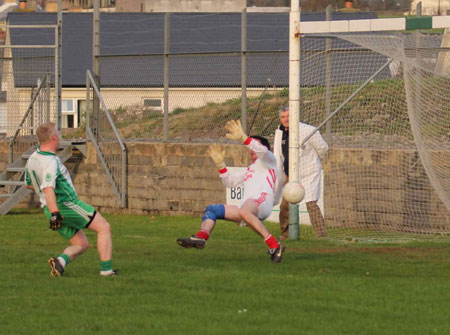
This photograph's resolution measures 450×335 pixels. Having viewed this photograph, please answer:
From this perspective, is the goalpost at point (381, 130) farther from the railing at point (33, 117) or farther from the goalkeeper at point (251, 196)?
the railing at point (33, 117)

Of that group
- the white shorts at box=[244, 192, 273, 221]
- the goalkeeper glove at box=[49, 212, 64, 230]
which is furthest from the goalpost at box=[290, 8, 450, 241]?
the goalkeeper glove at box=[49, 212, 64, 230]

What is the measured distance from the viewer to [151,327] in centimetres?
780

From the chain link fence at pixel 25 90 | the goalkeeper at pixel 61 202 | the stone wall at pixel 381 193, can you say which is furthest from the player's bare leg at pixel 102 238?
the chain link fence at pixel 25 90

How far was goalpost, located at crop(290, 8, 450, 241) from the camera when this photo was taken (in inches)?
527

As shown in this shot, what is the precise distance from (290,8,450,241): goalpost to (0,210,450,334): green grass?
1503 millimetres

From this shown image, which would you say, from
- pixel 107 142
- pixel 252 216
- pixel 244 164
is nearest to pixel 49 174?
pixel 252 216

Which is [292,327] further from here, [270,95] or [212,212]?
[270,95]

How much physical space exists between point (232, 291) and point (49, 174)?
2186mm

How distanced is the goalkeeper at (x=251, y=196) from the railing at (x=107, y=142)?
7.89 m

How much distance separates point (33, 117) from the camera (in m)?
21.6

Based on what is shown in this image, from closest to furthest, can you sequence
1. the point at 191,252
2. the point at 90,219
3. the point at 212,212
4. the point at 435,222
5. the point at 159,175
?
the point at 90,219 < the point at 212,212 < the point at 191,252 < the point at 435,222 < the point at 159,175

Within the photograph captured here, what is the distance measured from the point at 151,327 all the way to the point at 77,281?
2389 millimetres

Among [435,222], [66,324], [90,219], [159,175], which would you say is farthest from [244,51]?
[66,324]

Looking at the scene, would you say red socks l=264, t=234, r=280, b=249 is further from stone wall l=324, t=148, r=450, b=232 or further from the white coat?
stone wall l=324, t=148, r=450, b=232
